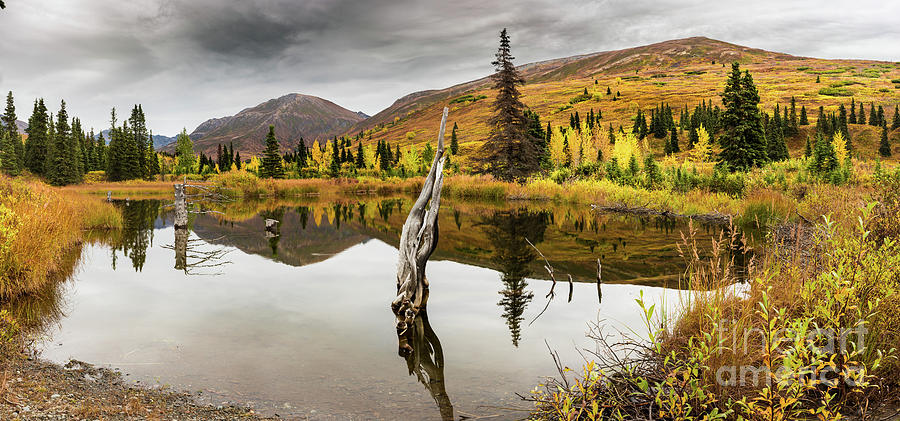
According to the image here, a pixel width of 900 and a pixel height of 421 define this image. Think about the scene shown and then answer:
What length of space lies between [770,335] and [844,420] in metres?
1.26

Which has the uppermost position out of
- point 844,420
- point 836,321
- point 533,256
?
point 836,321

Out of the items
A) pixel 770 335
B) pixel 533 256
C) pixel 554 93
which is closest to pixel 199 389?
pixel 770 335

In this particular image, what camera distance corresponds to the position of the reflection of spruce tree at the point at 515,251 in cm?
861

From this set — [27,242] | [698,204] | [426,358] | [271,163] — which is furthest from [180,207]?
[271,163]

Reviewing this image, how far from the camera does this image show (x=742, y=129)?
86.5ft

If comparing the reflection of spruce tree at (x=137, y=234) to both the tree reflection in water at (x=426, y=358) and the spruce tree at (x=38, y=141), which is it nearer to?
the tree reflection in water at (x=426, y=358)

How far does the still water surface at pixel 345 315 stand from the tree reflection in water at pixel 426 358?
0.09 ft

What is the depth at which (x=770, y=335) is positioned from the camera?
8.86 feet

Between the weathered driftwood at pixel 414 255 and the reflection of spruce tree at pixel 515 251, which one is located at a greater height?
the weathered driftwood at pixel 414 255

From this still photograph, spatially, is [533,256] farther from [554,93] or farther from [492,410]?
[554,93]

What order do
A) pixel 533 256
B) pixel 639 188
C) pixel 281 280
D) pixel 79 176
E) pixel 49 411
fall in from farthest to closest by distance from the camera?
→ pixel 79 176 < pixel 639 188 < pixel 533 256 < pixel 281 280 < pixel 49 411

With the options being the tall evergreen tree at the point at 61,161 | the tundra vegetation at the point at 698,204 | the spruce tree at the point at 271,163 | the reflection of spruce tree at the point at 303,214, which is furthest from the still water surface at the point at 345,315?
the tall evergreen tree at the point at 61,161

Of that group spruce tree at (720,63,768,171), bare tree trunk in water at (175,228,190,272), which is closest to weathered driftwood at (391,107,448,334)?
bare tree trunk in water at (175,228,190,272)

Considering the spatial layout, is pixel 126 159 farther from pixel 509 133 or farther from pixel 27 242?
Answer: pixel 27 242
